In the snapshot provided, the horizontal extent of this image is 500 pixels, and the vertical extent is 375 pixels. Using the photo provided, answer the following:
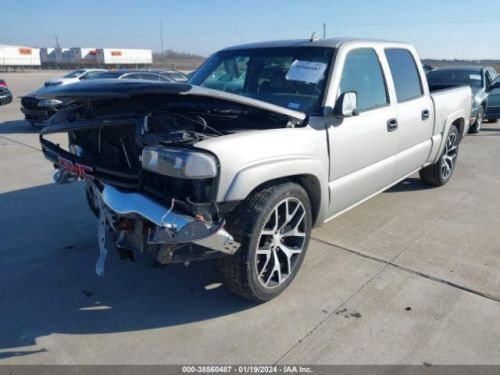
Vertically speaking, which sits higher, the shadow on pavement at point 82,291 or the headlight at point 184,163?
the headlight at point 184,163

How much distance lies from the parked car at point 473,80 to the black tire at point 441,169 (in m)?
5.38

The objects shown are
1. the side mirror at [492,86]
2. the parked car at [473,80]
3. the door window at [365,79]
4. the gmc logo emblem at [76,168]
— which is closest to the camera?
the gmc logo emblem at [76,168]

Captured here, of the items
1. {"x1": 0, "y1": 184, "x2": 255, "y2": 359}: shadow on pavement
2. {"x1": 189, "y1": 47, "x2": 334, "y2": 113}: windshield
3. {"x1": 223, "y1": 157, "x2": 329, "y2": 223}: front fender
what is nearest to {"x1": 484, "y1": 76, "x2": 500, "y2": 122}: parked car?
{"x1": 189, "y1": 47, "x2": 334, "y2": 113}: windshield

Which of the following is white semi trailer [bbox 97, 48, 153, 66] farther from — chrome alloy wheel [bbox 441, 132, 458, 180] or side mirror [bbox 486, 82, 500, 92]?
chrome alloy wheel [bbox 441, 132, 458, 180]

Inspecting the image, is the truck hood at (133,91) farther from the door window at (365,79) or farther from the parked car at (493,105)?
the parked car at (493,105)

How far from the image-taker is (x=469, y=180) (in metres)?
6.55

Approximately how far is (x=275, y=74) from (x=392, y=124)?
1.25m

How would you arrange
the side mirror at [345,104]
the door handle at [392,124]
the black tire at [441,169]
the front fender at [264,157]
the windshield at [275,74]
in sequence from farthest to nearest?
the black tire at [441,169]
the door handle at [392,124]
the windshield at [275,74]
the side mirror at [345,104]
the front fender at [264,157]

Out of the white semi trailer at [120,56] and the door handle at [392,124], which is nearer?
the door handle at [392,124]

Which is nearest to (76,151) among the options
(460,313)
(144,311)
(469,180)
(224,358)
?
(144,311)

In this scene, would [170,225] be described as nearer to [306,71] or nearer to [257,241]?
[257,241]

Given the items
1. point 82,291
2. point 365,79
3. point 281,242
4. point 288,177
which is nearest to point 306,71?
point 365,79

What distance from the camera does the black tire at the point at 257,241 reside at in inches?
110

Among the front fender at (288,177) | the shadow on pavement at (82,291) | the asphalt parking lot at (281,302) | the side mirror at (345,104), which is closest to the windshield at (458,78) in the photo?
the asphalt parking lot at (281,302)
